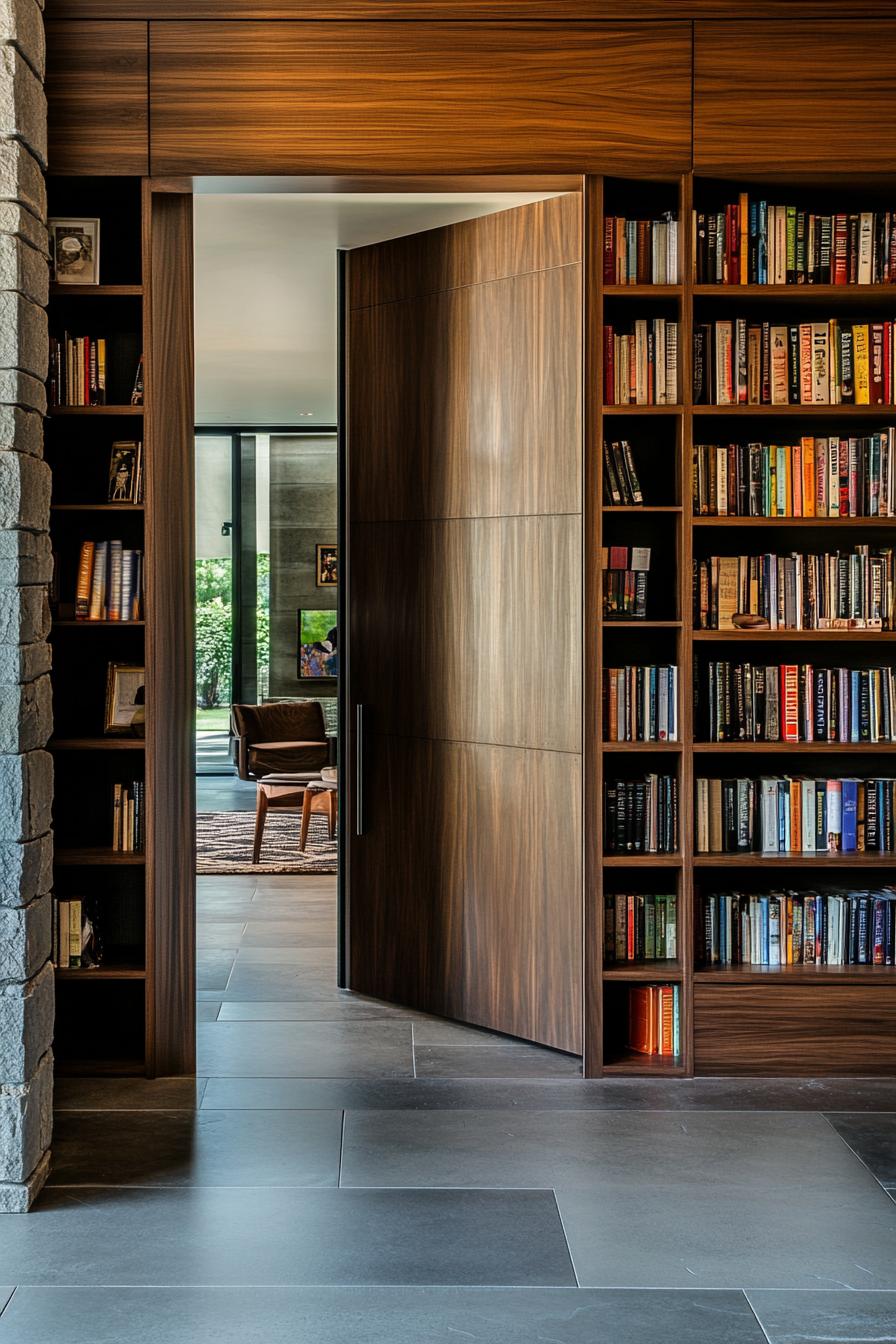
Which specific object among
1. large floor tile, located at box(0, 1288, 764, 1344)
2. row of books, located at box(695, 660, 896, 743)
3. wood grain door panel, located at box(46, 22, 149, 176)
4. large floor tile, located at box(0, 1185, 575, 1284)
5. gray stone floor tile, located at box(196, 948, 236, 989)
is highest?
wood grain door panel, located at box(46, 22, 149, 176)

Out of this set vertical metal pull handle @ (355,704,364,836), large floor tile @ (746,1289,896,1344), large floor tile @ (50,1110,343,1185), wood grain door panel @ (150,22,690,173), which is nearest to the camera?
large floor tile @ (746,1289,896,1344)

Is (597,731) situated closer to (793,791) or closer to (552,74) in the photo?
(793,791)

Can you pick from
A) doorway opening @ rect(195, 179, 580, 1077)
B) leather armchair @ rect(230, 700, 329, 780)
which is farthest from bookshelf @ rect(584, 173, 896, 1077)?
leather armchair @ rect(230, 700, 329, 780)

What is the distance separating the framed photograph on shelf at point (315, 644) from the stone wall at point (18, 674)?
30.5 ft

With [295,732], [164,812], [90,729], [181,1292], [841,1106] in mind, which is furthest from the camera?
[295,732]

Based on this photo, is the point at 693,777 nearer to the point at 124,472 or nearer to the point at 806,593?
the point at 806,593

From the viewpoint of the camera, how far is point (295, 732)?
10.5m

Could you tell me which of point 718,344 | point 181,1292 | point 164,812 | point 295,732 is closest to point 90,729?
point 164,812

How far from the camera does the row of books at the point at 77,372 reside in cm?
413

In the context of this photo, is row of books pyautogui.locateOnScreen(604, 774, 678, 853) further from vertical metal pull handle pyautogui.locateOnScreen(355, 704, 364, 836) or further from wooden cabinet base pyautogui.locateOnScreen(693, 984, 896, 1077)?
vertical metal pull handle pyautogui.locateOnScreen(355, 704, 364, 836)

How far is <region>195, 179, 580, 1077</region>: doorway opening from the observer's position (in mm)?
4609

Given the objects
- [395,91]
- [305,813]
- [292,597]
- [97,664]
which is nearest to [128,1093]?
[97,664]

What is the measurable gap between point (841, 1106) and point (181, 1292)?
6.58 feet

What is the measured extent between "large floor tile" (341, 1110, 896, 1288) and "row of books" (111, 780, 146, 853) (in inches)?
42.3
